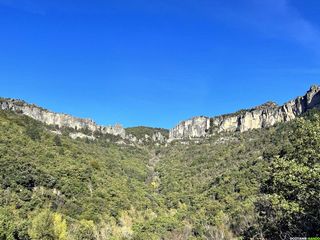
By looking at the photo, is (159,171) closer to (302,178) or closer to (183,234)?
(183,234)

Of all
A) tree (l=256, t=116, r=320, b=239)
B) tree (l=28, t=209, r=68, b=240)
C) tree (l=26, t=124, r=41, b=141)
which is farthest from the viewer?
tree (l=26, t=124, r=41, b=141)

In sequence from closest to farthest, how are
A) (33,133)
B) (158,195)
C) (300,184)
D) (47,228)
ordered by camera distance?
(300,184) → (47,228) → (33,133) → (158,195)

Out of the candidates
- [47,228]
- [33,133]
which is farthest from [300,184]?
[33,133]

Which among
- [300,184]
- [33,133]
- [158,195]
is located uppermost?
[33,133]

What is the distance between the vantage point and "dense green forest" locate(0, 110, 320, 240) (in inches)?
1156

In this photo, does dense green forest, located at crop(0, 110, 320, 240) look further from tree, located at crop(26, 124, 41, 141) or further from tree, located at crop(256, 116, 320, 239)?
tree, located at crop(26, 124, 41, 141)

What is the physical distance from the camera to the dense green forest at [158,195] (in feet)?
96.4

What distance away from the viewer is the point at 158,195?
400 ft

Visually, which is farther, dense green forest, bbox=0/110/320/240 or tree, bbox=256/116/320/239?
dense green forest, bbox=0/110/320/240

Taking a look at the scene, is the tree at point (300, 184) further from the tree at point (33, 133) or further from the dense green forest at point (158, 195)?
the tree at point (33, 133)

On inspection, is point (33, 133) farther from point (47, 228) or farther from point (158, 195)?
point (47, 228)

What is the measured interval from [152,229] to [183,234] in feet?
20.3

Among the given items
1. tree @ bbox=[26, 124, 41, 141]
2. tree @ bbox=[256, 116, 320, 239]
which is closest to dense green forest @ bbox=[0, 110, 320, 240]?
tree @ bbox=[256, 116, 320, 239]

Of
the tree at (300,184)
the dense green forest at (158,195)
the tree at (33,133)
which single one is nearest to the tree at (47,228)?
the dense green forest at (158,195)
